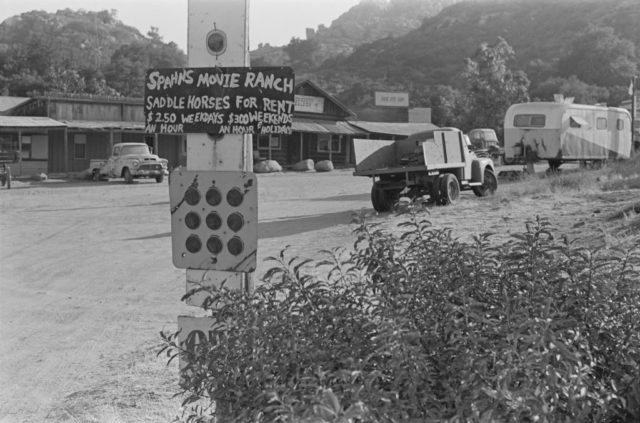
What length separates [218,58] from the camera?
4.32 meters

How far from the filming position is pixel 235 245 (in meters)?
4.10

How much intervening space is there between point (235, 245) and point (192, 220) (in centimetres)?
29

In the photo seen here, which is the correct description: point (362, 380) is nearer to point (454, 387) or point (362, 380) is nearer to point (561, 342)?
point (454, 387)

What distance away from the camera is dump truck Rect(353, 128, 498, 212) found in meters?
16.4

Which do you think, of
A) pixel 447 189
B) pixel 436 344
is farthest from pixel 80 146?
pixel 436 344

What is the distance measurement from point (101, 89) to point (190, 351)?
6174 cm

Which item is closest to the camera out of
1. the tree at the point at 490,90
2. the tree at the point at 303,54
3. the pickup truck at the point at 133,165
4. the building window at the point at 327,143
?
the pickup truck at the point at 133,165

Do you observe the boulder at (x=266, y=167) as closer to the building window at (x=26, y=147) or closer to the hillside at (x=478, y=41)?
the building window at (x=26, y=147)

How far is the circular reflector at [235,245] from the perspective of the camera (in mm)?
4087

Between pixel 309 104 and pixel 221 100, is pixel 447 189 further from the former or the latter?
pixel 309 104

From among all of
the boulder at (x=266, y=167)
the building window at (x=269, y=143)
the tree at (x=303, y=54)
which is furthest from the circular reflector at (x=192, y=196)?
the tree at (x=303, y=54)

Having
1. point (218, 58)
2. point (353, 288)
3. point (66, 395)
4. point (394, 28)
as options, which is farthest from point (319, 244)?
point (394, 28)

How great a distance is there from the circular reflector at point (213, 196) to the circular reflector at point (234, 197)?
0.06 metres

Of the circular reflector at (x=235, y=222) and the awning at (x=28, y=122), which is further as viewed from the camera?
the awning at (x=28, y=122)
